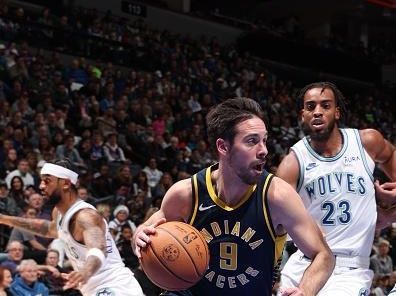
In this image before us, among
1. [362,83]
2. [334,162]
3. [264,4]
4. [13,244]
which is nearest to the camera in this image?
[334,162]

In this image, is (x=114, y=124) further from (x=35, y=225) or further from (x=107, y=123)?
(x=35, y=225)

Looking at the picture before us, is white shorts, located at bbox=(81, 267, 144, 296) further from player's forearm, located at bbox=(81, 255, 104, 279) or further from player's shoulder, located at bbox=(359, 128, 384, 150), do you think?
player's shoulder, located at bbox=(359, 128, 384, 150)

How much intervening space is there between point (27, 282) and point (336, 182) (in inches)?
146

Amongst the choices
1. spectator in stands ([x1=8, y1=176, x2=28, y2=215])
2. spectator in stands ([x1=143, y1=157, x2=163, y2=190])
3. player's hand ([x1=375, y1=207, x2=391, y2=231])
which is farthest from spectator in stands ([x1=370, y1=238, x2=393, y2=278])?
player's hand ([x1=375, y1=207, x2=391, y2=231])

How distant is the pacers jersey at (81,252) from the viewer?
5680 mm

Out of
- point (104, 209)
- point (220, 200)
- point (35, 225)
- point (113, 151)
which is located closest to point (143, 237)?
point (220, 200)

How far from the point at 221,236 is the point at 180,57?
52.1 feet

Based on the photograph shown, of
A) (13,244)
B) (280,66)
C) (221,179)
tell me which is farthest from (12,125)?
(280,66)

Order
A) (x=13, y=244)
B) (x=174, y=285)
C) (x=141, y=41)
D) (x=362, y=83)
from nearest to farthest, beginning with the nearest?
(x=174, y=285), (x=13, y=244), (x=141, y=41), (x=362, y=83)

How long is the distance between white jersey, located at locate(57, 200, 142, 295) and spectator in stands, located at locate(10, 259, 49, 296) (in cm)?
168

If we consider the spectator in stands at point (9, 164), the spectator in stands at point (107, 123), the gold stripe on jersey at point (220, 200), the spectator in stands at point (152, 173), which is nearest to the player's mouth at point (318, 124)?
the gold stripe on jersey at point (220, 200)

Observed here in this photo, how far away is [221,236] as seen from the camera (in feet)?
12.8

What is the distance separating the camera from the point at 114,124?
13.8 metres

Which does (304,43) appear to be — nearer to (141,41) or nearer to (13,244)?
(141,41)
